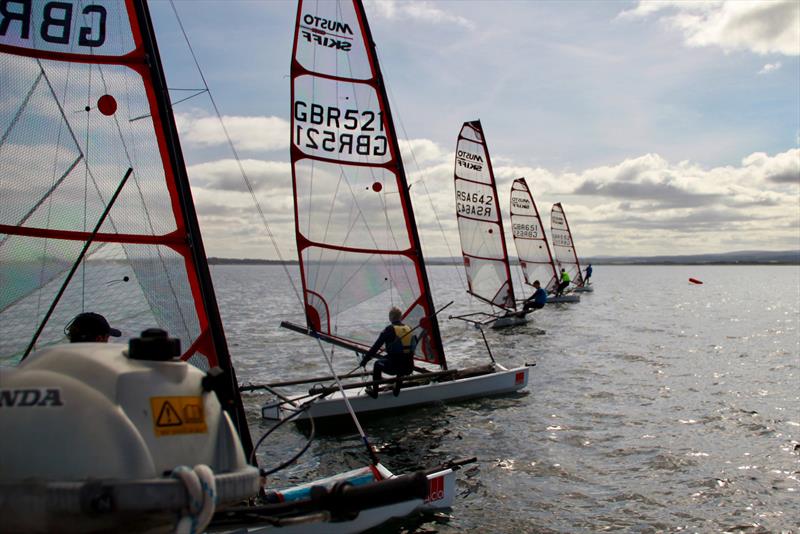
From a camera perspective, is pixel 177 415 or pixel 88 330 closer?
pixel 177 415

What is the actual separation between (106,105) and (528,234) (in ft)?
101

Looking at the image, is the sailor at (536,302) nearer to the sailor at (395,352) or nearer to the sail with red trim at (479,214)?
the sail with red trim at (479,214)

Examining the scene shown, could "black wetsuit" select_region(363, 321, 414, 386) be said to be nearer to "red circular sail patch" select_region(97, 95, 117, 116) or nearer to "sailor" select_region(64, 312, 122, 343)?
"red circular sail patch" select_region(97, 95, 117, 116)

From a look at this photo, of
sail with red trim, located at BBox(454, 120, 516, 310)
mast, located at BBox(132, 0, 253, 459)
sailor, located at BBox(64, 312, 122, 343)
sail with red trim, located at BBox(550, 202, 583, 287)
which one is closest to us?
sailor, located at BBox(64, 312, 122, 343)

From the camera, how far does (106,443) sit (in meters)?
2.55

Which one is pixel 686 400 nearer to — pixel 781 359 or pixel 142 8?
pixel 781 359

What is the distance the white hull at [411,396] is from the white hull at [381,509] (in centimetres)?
305

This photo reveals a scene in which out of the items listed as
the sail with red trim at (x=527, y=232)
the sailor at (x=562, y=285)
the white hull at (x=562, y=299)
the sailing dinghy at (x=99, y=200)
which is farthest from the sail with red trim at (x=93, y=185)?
the sailor at (x=562, y=285)

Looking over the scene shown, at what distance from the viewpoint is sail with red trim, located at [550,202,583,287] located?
1715 inches

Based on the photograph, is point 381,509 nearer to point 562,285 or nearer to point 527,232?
point 527,232

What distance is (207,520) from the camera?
263cm

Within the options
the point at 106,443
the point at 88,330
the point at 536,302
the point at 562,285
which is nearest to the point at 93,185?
the point at 88,330

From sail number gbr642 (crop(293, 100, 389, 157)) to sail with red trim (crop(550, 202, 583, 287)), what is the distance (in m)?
33.5

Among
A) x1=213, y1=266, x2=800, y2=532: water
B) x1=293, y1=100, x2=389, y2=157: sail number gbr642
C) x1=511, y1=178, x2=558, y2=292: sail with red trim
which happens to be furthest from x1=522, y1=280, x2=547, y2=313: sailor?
x1=293, y1=100, x2=389, y2=157: sail number gbr642
